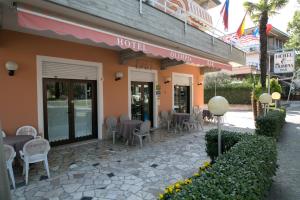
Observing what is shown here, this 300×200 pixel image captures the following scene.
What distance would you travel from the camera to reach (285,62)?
527 inches

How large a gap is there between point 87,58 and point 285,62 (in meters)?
12.1

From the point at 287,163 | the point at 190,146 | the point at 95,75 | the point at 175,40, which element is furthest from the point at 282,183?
the point at 95,75

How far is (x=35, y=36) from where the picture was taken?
798cm

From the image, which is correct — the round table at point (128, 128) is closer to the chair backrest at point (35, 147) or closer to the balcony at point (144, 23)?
the balcony at point (144, 23)

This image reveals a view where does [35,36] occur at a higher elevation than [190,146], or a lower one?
higher

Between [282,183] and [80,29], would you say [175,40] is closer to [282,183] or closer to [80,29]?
[80,29]

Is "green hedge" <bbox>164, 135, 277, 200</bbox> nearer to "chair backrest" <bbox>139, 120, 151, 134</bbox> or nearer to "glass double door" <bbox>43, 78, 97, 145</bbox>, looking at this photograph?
"chair backrest" <bbox>139, 120, 151, 134</bbox>

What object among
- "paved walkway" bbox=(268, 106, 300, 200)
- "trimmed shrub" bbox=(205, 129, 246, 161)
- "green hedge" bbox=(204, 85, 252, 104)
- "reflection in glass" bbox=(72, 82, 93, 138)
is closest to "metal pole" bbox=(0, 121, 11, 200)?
"trimmed shrub" bbox=(205, 129, 246, 161)

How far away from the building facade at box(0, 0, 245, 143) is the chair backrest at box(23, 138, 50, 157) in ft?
8.61

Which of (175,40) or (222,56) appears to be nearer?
(175,40)

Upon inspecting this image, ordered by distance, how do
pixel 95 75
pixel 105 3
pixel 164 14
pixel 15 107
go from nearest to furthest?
pixel 105 3, pixel 15 107, pixel 164 14, pixel 95 75

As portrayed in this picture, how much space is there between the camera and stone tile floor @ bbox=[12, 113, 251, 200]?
5074 mm

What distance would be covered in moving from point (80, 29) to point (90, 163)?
4312 mm

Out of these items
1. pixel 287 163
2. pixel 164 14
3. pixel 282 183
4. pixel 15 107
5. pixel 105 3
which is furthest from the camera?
pixel 164 14
